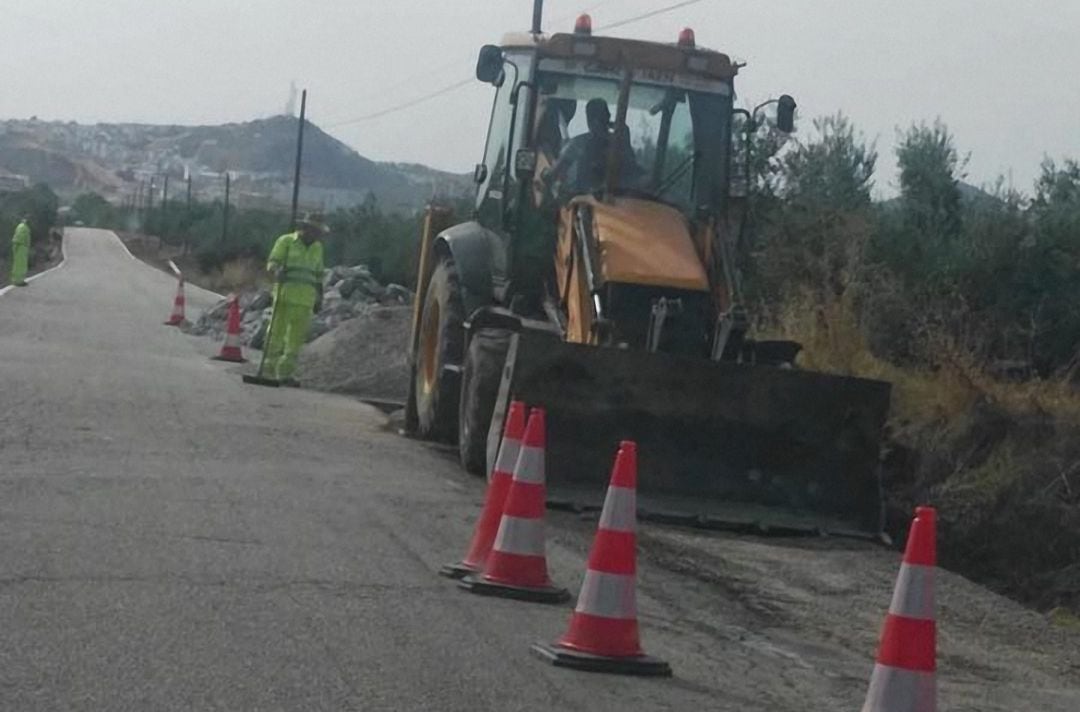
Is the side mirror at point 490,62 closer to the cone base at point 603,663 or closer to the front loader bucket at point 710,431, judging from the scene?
the front loader bucket at point 710,431

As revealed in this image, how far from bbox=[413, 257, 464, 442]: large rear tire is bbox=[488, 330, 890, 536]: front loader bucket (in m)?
2.73

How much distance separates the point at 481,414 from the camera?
530 inches

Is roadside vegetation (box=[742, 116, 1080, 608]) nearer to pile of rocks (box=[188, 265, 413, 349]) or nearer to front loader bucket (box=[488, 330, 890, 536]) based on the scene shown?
front loader bucket (box=[488, 330, 890, 536])

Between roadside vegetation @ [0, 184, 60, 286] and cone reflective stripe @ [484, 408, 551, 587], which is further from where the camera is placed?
roadside vegetation @ [0, 184, 60, 286]

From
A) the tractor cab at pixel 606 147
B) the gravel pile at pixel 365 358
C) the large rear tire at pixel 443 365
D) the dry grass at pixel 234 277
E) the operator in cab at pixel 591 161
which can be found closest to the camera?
the tractor cab at pixel 606 147

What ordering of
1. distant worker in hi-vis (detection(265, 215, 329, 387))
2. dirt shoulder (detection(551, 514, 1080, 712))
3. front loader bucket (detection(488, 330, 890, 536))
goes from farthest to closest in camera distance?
distant worker in hi-vis (detection(265, 215, 329, 387))
front loader bucket (detection(488, 330, 890, 536))
dirt shoulder (detection(551, 514, 1080, 712))

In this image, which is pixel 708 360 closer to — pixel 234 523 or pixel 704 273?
pixel 704 273

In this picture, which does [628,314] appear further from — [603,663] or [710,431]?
[603,663]

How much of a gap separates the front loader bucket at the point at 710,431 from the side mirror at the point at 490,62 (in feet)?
11.3

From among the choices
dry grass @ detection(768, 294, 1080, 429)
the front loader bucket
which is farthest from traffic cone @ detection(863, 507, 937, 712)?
dry grass @ detection(768, 294, 1080, 429)

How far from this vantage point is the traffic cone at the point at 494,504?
30.8 feet

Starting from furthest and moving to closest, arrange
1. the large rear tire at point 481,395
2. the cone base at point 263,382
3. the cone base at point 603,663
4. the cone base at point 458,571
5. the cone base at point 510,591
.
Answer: the cone base at point 263,382, the large rear tire at point 481,395, the cone base at point 458,571, the cone base at point 510,591, the cone base at point 603,663

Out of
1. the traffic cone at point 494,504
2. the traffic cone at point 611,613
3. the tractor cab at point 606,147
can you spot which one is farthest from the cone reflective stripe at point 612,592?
the tractor cab at point 606,147

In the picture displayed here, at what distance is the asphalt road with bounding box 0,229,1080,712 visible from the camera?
707 centimetres
